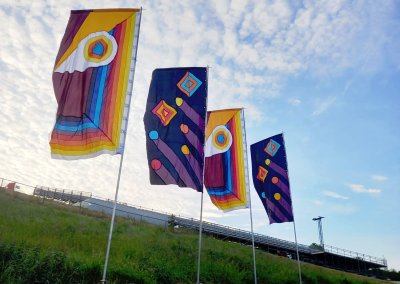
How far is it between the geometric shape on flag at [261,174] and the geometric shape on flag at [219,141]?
2920mm

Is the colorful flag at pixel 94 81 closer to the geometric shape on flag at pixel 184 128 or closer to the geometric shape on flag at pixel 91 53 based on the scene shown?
the geometric shape on flag at pixel 91 53

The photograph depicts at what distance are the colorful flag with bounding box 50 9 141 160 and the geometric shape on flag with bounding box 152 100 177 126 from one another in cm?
210

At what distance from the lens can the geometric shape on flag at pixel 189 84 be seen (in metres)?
14.0

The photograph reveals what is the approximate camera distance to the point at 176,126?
13.3 meters

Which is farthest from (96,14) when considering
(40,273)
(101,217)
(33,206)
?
(101,217)

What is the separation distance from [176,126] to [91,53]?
159 inches

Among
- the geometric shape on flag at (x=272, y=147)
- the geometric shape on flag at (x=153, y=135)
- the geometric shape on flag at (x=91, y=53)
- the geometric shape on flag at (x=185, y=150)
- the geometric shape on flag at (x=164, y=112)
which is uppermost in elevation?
the geometric shape on flag at (x=272, y=147)

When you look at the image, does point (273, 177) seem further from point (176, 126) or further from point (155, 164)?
point (155, 164)

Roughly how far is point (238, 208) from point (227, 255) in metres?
11.7

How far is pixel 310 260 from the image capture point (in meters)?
47.8

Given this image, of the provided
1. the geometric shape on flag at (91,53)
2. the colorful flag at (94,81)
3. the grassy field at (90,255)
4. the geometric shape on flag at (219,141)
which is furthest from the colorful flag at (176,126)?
the grassy field at (90,255)

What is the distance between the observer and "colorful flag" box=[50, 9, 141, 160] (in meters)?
10.3

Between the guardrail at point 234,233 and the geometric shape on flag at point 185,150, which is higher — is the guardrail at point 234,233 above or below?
above

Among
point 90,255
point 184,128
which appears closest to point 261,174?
point 184,128
